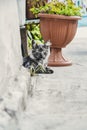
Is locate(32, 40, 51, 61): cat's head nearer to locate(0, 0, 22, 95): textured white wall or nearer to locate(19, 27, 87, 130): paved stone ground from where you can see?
locate(19, 27, 87, 130): paved stone ground

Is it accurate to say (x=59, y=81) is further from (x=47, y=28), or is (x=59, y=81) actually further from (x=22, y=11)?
(x=22, y=11)

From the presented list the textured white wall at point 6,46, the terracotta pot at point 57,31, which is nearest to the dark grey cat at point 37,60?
the terracotta pot at point 57,31

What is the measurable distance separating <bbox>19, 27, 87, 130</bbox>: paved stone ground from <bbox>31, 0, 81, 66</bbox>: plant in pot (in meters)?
0.44

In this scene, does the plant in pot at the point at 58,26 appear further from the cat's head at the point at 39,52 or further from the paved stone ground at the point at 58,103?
the cat's head at the point at 39,52

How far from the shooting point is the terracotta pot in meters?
5.55

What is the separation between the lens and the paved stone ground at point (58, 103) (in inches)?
114

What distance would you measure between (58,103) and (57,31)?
2.24 meters

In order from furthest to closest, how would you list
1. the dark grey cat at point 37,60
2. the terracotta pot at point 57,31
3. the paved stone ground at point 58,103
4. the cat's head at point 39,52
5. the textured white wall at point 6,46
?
the terracotta pot at point 57,31 < the cat's head at point 39,52 < the dark grey cat at point 37,60 < the textured white wall at point 6,46 < the paved stone ground at point 58,103

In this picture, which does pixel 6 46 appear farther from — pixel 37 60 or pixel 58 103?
pixel 37 60

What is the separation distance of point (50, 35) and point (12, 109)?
2.93m

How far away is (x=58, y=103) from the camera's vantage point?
3.51m

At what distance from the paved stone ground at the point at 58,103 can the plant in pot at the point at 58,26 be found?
0.44 meters

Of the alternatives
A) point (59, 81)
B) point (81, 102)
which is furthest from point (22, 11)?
point (81, 102)

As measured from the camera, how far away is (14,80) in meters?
3.66
